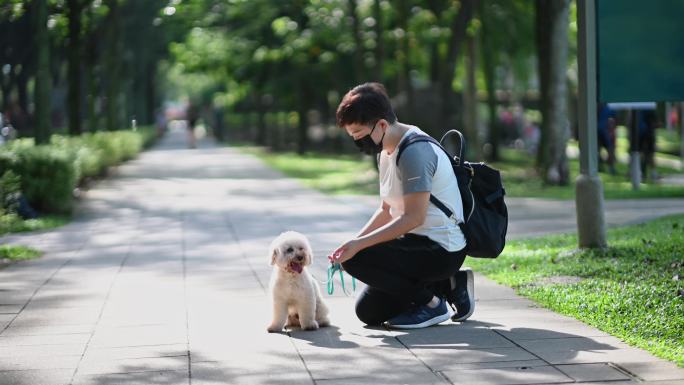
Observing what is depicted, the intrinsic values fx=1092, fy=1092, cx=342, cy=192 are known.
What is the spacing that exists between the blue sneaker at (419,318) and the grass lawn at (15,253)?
18.6 ft

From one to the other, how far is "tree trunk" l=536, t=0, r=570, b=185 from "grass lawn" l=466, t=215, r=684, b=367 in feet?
27.2

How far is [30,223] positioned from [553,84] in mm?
9835

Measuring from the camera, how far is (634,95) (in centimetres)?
993

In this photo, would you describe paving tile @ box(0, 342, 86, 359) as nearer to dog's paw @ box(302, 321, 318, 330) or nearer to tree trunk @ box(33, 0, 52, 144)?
dog's paw @ box(302, 321, 318, 330)

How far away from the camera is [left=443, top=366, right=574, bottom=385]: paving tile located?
5.63 metres

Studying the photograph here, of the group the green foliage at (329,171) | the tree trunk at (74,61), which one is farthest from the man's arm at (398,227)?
the tree trunk at (74,61)

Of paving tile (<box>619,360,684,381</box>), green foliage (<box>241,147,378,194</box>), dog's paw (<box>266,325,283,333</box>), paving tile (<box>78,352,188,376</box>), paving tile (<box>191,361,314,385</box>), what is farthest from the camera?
green foliage (<box>241,147,378,194</box>)

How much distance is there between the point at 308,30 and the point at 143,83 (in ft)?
95.2

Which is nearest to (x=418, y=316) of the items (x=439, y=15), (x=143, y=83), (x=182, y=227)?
(x=182, y=227)

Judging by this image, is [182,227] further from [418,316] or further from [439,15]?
[439,15]

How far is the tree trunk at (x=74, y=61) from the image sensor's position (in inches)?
915

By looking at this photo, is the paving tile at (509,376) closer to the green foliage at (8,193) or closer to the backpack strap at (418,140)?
the backpack strap at (418,140)

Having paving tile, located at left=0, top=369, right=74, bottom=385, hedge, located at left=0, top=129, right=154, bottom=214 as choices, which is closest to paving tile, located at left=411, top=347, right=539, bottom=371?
paving tile, located at left=0, top=369, right=74, bottom=385

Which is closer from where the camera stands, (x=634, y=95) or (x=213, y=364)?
(x=213, y=364)
